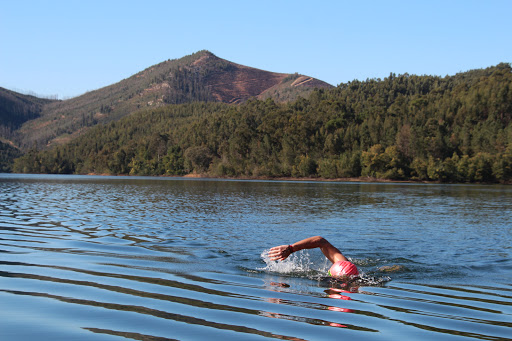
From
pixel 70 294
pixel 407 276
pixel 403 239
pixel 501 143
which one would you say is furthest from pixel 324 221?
pixel 501 143

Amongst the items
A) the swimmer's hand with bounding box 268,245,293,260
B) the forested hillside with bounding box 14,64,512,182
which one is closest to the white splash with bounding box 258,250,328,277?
the swimmer's hand with bounding box 268,245,293,260

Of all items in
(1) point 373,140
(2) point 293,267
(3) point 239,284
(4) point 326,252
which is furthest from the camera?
(1) point 373,140

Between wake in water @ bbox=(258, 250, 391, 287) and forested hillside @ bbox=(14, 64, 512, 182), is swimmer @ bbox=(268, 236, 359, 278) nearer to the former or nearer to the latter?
wake in water @ bbox=(258, 250, 391, 287)

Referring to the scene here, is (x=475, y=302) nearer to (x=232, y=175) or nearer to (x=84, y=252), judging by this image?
(x=84, y=252)

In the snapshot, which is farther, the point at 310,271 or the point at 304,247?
the point at 310,271

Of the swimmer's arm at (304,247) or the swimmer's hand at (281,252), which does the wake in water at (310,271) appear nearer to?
the swimmer's arm at (304,247)

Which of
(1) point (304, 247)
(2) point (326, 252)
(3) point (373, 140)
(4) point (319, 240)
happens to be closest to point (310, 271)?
(2) point (326, 252)

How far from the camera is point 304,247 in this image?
10898mm

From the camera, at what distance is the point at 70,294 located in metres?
8.94

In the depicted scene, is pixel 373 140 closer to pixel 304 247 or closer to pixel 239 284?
pixel 304 247

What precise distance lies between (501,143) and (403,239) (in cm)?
12179

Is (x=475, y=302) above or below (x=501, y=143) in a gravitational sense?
below

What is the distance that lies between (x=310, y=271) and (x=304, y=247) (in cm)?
243

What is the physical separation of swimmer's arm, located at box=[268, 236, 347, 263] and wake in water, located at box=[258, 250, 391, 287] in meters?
0.59
